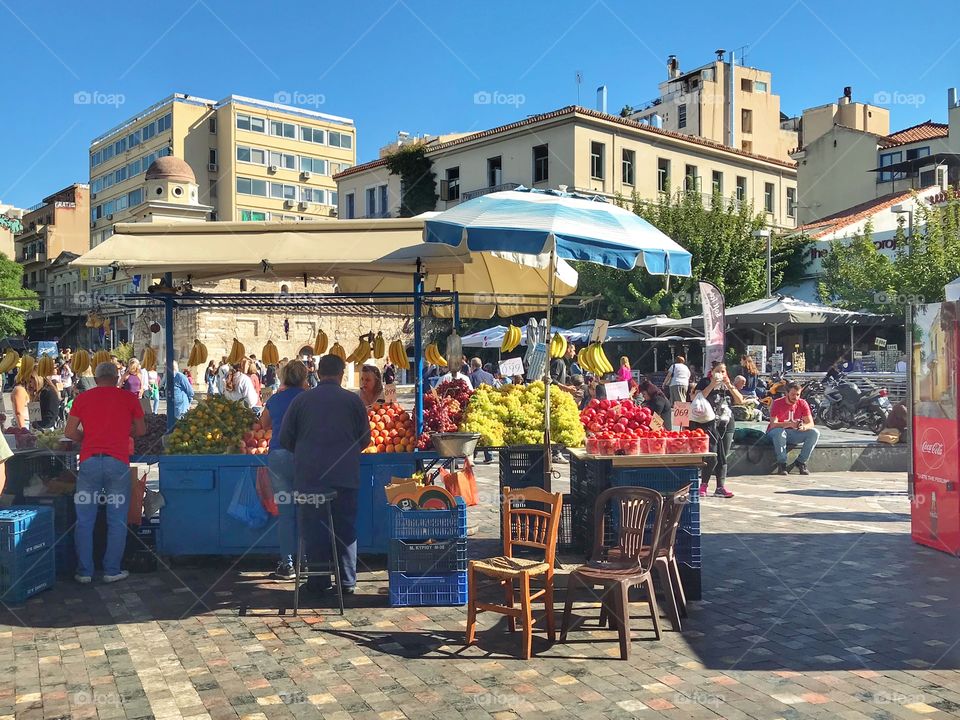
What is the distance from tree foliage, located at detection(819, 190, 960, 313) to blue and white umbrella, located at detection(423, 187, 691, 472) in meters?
20.0

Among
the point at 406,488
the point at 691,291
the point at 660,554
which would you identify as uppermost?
the point at 691,291

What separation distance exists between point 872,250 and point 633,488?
26.2 meters

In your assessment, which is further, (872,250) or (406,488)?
(872,250)

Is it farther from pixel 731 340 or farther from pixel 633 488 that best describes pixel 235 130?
pixel 633 488

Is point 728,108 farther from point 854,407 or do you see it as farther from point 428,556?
point 428,556

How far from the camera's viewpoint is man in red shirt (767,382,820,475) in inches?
519

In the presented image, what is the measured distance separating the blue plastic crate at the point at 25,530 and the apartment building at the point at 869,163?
142 ft

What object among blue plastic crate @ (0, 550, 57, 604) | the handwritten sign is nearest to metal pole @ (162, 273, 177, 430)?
blue plastic crate @ (0, 550, 57, 604)

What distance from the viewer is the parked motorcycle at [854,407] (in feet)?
58.8

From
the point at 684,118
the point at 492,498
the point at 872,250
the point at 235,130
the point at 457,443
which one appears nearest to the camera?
the point at 457,443

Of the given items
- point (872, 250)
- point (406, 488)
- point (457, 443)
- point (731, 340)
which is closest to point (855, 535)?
point (457, 443)

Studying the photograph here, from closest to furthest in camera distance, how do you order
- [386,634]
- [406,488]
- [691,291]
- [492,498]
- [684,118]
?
1. [386,634]
2. [406,488]
3. [492,498]
4. [691,291]
5. [684,118]

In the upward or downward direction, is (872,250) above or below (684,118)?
below

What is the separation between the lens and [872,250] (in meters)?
28.4
